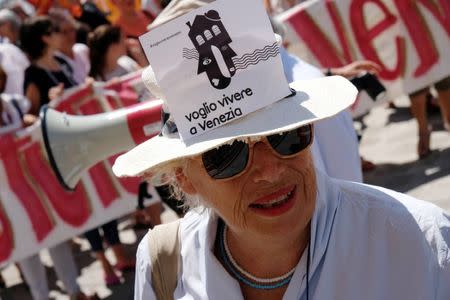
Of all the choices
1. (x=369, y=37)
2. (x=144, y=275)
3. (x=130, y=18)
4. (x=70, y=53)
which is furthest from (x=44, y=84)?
(x=144, y=275)

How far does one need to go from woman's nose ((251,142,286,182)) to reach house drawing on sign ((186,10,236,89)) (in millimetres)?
159

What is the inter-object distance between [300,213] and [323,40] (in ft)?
13.3

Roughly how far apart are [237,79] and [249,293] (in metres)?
0.52

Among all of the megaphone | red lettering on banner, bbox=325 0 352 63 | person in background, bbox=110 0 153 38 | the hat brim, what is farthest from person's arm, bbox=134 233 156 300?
person in background, bbox=110 0 153 38

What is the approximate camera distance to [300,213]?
1.69 meters

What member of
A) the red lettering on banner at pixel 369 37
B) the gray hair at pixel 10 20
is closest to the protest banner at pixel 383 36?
the red lettering on banner at pixel 369 37

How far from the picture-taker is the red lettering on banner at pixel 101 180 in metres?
5.01

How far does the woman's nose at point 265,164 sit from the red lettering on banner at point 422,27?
4131 millimetres

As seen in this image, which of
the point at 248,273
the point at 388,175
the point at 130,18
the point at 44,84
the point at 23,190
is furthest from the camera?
the point at 130,18

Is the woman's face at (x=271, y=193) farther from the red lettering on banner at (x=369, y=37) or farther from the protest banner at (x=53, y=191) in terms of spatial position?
the red lettering on banner at (x=369, y=37)

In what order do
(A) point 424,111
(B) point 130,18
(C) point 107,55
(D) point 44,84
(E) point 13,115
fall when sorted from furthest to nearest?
1. (B) point 130,18
2. (A) point 424,111
3. (C) point 107,55
4. (D) point 44,84
5. (E) point 13,115

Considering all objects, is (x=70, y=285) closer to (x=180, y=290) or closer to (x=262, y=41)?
(x=180, y=290)

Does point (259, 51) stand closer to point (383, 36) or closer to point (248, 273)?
point (248, 273)

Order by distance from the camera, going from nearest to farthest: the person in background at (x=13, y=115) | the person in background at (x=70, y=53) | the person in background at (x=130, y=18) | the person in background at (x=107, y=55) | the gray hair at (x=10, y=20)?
the person in background at (x=13, y=115)
the person in background at (x=70, y=53)
the person in background at (x=107, y=55)
the person in background at (x=130, y=18)
the gray hair at (x=10, y=20)
